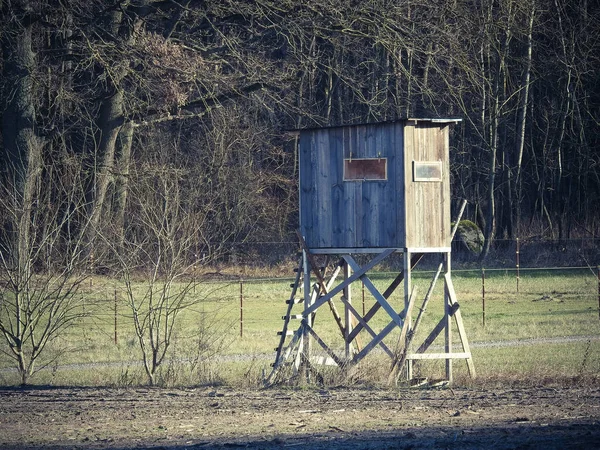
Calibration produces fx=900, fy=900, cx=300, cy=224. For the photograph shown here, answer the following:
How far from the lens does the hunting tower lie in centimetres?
1512

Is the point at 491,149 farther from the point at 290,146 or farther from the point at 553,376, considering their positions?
the point at 553,376

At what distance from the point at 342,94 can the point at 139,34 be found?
28.6m

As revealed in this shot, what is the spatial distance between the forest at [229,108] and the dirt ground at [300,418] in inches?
122

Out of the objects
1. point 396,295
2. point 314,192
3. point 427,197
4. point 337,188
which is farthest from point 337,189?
point 396,295

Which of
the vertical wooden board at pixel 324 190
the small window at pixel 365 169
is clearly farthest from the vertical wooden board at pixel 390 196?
the vertical wooden board at pixel 324 190

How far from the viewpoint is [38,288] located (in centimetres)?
1554

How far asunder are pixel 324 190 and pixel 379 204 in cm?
110

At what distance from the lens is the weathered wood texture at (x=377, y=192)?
15133 mm

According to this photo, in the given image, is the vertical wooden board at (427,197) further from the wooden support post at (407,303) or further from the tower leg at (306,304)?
the tower leg at (306,304)

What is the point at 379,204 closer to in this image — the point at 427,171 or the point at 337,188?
the point at 337,188

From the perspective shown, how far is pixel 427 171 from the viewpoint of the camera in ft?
50.4

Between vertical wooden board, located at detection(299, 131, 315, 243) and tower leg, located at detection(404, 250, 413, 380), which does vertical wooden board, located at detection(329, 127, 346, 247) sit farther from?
tower leg, located at detection(404, 250, 413, 380)

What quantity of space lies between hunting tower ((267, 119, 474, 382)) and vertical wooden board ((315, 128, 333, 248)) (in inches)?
0.7

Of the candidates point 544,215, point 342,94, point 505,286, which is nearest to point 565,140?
point 544,215
